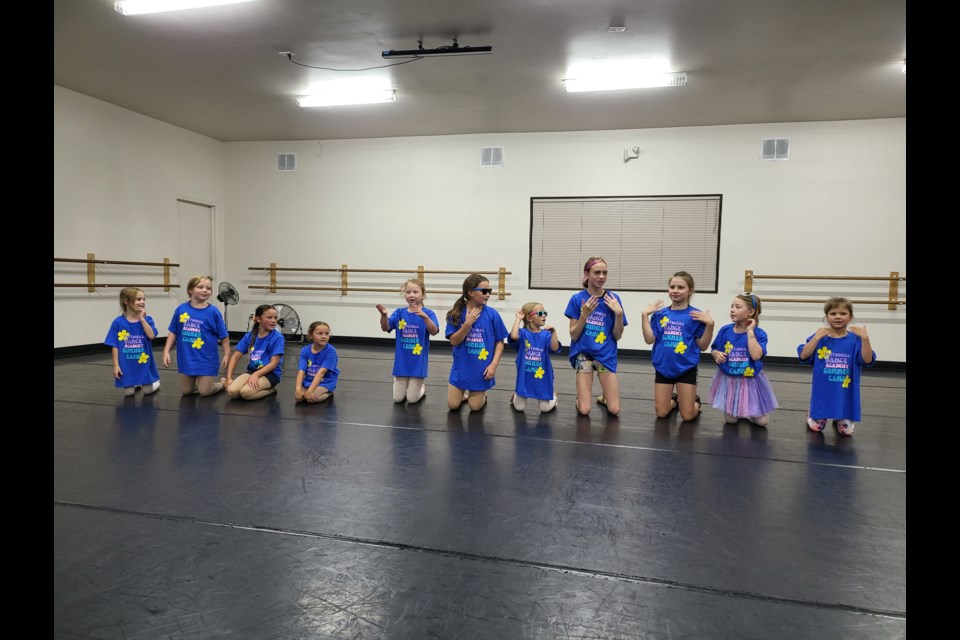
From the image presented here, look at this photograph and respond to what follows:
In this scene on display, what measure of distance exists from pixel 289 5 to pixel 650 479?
14.5ft

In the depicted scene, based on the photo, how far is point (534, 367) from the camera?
419 cm

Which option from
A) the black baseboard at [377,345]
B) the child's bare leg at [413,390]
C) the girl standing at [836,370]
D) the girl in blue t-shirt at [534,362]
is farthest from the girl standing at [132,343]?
the girl standing at [836,370]

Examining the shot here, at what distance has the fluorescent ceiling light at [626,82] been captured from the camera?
5733mm

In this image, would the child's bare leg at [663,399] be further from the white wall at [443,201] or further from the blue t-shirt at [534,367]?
the white wall at [443,201]

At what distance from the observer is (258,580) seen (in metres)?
1.73

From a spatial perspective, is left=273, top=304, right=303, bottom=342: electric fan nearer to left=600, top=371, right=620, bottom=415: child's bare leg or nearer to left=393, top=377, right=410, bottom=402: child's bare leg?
left=393, top=377, right=410, bottom=402: child's bare leg

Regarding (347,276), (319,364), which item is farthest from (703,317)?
(347,276)

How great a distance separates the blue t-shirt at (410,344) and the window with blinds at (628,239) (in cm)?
389

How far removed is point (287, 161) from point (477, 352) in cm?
628

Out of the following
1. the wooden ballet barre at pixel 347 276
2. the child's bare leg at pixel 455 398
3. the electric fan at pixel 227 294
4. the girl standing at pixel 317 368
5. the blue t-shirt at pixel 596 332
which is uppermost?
the wooden ballet barre at pixel 347 276
